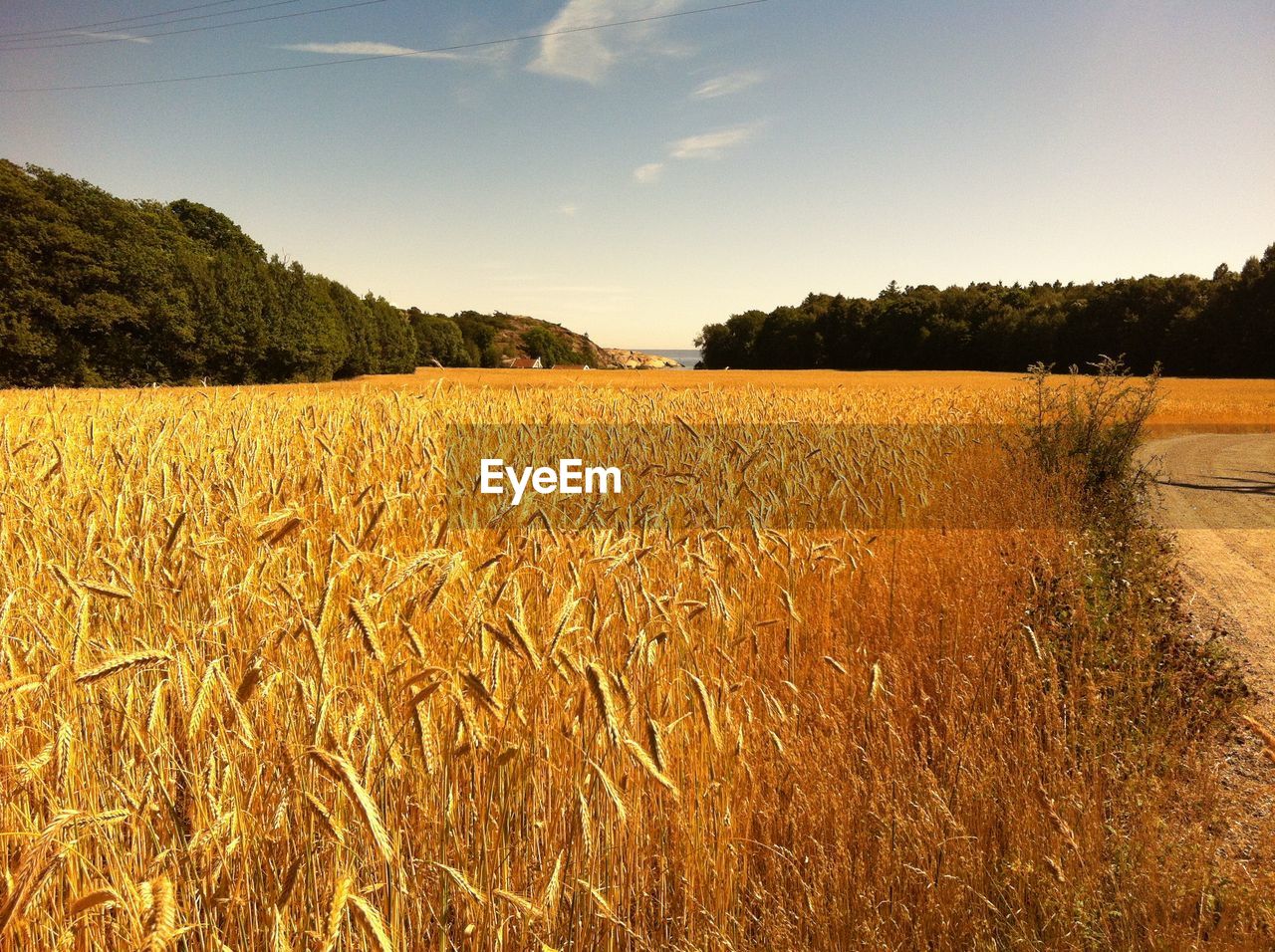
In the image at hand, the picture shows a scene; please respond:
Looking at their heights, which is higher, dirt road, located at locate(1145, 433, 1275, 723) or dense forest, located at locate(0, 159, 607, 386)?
dense forest, located at locate(0, 159, 607, 386)

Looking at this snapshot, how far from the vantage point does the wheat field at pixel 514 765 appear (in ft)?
5.33

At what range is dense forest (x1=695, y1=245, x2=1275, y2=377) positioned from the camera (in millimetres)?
46469

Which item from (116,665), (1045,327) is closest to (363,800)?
(116,665)

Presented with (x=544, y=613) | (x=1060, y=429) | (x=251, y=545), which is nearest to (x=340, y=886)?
(x=544, y=613)

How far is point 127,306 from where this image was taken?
35719 mm

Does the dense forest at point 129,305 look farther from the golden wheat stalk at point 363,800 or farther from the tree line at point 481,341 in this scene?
the golden wheat stalk at point 363,800

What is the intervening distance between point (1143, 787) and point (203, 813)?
3.08 m

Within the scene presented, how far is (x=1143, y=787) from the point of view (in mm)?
2637

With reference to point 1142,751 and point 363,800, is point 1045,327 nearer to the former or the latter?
point 1142,751

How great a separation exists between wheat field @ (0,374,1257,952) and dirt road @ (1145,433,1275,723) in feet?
7.38

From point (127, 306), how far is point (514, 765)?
142 ft

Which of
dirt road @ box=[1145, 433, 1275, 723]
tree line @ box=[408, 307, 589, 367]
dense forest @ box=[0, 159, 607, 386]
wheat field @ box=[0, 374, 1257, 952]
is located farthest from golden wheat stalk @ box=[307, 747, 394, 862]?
dense forest @ box=[0, 159, 607, 386]

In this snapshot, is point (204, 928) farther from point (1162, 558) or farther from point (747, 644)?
point (1162, 558)

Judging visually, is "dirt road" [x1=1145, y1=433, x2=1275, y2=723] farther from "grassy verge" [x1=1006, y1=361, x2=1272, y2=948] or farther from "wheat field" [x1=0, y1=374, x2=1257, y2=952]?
"wheat field" [x1=0, y1=374, x2=1257, y2=952]
